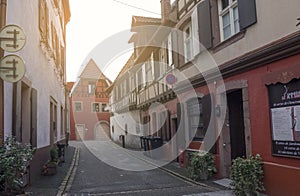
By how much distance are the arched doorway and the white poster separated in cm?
3162

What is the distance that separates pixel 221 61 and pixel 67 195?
5.29 meters

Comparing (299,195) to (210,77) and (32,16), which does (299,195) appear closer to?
(210,77)

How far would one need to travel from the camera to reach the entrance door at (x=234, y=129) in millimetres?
8164

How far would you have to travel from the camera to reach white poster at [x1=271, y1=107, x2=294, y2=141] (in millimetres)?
5613

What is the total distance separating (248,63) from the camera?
6785mm

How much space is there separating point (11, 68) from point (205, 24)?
5.49 metres

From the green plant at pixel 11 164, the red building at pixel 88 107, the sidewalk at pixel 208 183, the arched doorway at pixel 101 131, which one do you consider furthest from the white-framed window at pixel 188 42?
the arched doorway at pixel 101 131

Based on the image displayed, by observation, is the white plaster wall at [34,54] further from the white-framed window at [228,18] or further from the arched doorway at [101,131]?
the arched doorway at [101,131]

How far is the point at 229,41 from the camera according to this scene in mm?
7715

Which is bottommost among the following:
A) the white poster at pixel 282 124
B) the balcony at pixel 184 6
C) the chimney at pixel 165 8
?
the white poster at pixel 282 124

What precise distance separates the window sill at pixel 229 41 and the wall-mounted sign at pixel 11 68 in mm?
4999

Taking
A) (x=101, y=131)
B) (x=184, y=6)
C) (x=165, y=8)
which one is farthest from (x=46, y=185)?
(x=101, y=131)

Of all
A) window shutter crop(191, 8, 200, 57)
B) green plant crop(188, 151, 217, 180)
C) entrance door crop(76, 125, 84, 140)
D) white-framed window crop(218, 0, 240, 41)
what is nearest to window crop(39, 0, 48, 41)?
window shutter crop(191, 8, 200, 57)

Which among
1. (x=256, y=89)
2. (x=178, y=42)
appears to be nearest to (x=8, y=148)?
(x=256, y=89)
